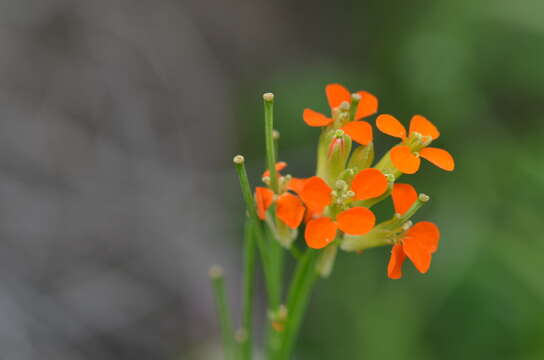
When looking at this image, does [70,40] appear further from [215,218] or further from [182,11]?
[215,218]

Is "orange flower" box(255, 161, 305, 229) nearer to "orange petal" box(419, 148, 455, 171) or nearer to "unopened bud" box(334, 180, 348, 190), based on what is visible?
"unopened bud" box(334, 180, 348, 190)

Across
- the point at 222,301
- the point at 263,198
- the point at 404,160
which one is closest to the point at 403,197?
the point at 404,160

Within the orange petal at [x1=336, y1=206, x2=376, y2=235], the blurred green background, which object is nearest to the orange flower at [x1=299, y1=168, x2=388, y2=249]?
the orange petal at [x1=336, y1=206, x2=376, y2=235]

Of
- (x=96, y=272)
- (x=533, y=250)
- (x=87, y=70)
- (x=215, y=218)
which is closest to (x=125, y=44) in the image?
(x=87, y=70)

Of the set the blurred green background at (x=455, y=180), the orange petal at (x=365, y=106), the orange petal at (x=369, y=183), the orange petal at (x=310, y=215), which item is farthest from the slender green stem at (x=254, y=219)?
the blurred green background at (x=455, y=180)

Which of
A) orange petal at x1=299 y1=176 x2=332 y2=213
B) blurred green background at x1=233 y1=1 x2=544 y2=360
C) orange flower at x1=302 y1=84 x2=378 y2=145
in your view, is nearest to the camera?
orange petal at x1=299 y1=176 x2=332 y2=213
